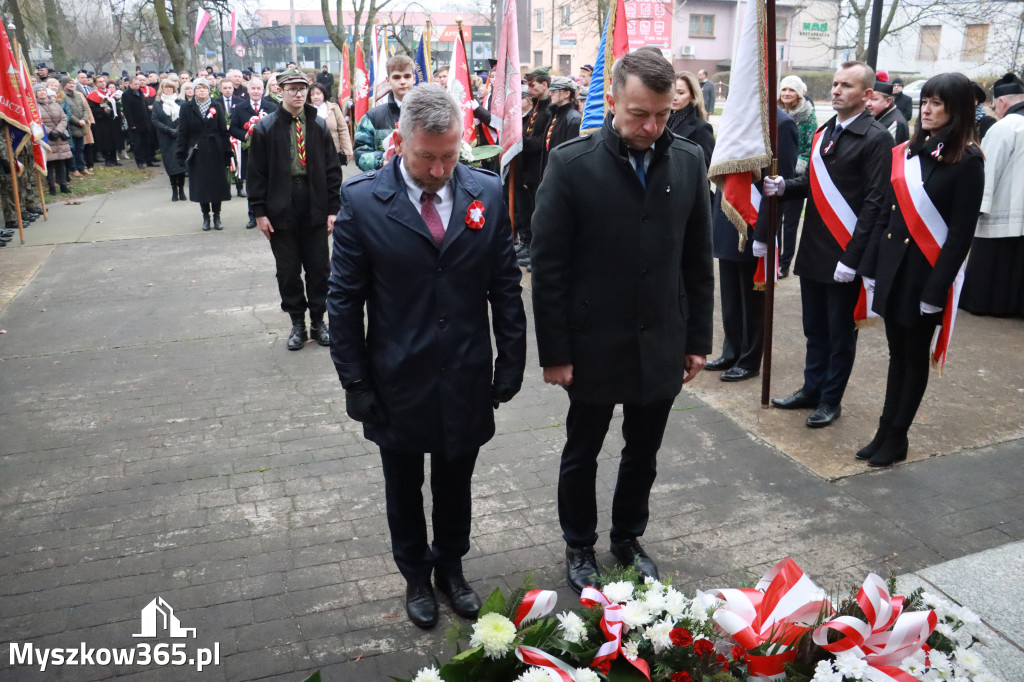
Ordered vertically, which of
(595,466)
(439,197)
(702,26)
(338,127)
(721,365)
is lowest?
(721,365)

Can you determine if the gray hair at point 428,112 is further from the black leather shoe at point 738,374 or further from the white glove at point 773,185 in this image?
the black leather shoe at point 738,374

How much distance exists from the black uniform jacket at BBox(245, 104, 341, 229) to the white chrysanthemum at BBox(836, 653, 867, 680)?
17.8ft

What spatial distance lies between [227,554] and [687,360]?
220cm

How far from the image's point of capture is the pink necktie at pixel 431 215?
3010 millimetres

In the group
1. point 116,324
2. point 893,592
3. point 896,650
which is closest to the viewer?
point 896,650

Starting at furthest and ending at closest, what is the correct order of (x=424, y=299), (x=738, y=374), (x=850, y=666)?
(x=738, y=374), (x=424, y=299), (x=850, y=666)

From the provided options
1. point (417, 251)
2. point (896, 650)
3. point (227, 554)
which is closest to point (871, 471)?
point (896, 650)

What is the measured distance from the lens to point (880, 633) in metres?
2.23

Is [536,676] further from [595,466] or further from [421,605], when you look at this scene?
[595,466]

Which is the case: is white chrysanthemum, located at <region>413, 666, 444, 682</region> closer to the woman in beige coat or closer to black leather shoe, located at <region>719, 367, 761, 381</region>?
black leather shoe, located at <region>719, 367, 761, 381</region>

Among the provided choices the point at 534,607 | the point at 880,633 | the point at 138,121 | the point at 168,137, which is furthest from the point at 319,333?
the point at 138,121

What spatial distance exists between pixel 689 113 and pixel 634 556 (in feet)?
12.0

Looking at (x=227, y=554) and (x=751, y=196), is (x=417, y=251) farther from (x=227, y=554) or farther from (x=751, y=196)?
(x=751, y=196)

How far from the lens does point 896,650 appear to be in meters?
2.20
